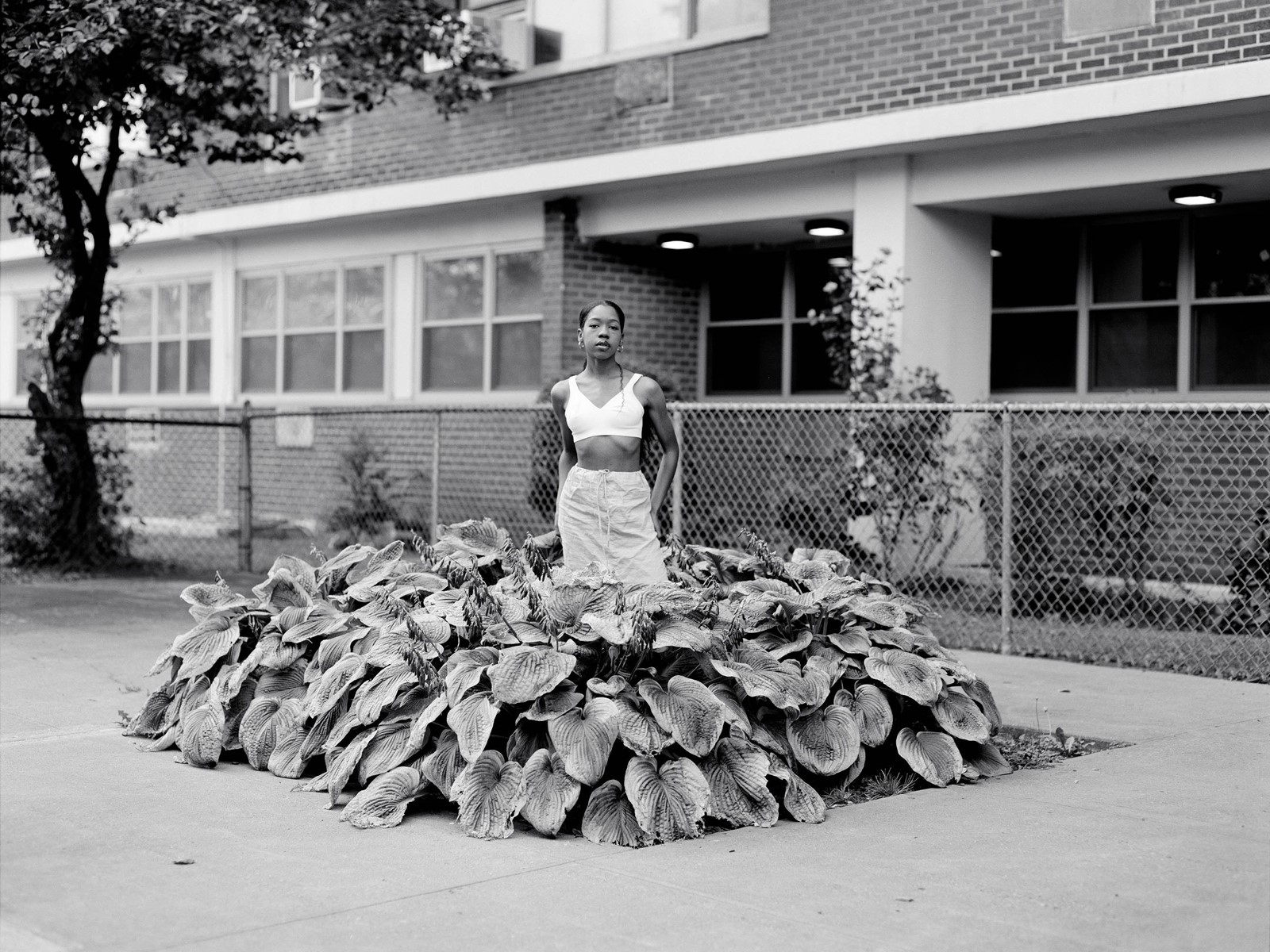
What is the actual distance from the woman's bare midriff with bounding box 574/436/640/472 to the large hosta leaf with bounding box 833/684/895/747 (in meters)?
1.37

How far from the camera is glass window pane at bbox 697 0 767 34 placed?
1365 centimetres

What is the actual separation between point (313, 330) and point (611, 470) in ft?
39.5

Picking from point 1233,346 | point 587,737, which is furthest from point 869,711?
point 1233,346

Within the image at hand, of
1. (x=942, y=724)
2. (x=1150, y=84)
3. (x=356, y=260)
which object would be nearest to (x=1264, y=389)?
(x=1150, y=84)

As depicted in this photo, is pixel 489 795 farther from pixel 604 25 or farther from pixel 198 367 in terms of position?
pixel 198 367

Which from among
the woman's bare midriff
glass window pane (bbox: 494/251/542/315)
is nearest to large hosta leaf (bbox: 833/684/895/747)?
the woman's bare midriff

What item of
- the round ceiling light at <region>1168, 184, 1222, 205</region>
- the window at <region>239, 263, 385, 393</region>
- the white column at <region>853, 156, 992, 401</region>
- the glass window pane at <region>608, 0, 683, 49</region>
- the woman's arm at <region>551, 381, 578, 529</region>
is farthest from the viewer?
the window at <region>239, 263, 385, 393</region>

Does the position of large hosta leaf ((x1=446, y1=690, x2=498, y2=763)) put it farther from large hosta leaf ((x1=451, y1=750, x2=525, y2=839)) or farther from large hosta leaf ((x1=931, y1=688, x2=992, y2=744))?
large hosta leaf ((x1=931, y1=688, x2=992, y2=744))

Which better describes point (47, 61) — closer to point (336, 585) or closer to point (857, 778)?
point (336, 585)

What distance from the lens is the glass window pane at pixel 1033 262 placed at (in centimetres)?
1341

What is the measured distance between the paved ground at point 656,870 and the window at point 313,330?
36.8 ft

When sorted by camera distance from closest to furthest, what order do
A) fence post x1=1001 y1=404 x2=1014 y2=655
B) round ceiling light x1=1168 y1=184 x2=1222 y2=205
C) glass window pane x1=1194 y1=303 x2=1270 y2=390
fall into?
fence post x1=1001 y1=404 x2=1014 y2=655 → round ceiling light x1=1168 y1=184 x2=1222 y2=205 → glass window pane x1=1194 y1=303 x2=1270 y2=390

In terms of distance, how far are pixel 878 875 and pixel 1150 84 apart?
7596 mm

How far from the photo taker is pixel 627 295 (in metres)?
15.5
